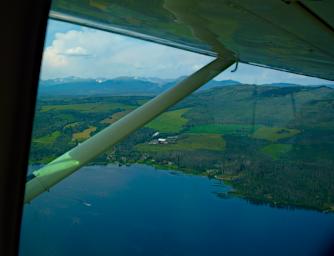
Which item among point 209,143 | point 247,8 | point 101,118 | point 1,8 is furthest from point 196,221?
point 1,8

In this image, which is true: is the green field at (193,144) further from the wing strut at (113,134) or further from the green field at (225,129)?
the wing strut at (113,134)

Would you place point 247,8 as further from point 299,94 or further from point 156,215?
point 299,94

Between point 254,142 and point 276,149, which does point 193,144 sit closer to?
point 254,142

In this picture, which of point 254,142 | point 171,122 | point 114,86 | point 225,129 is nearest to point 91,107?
point 114,86

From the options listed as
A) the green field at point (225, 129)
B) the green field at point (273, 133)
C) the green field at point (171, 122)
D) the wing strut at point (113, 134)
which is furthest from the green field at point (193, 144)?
the wing strut at point (113, 134)

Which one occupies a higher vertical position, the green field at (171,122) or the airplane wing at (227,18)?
the airplane wing at (227,18)

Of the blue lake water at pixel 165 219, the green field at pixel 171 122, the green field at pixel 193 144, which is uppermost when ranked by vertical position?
the green field at pixel 171 122
